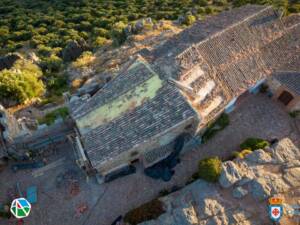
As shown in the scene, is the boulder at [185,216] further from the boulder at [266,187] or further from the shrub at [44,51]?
the shrub at [44,51]

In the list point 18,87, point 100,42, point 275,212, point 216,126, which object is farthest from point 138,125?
point 100,42

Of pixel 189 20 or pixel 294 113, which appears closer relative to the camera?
pixel 294 113

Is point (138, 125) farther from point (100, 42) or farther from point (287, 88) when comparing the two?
point (100, 42)

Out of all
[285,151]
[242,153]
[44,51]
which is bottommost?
[285,151]

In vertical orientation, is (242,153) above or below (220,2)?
below

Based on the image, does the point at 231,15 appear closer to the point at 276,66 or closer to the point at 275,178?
the point at 276,66

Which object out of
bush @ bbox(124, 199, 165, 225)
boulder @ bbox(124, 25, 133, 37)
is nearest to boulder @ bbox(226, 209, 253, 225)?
bush @ bbox(124, 199, 165, 225)

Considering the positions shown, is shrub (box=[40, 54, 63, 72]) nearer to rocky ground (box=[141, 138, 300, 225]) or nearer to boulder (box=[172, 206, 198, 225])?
rocky ground (box=[141, 138, 300, 225])

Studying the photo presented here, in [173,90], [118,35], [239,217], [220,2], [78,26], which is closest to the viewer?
[239,217]
